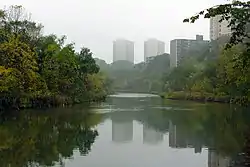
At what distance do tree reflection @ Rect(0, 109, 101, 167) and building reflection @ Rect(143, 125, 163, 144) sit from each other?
2690mm

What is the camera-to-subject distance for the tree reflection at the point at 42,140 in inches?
619

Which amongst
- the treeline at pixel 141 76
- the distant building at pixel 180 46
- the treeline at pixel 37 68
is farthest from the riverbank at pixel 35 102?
the distant building at pixel 180 46

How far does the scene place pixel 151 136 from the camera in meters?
23.3

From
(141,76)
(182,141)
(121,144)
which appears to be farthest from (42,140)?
(141,76)

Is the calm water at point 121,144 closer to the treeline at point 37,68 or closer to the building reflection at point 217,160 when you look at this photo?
the building reflection at point 217,160

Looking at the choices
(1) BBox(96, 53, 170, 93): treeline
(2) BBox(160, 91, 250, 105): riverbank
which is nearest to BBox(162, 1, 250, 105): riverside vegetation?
(2) BBox(160, 91, 250, 105): riverbank

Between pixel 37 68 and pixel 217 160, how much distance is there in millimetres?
26079

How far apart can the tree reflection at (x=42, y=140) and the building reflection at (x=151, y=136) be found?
2.69m

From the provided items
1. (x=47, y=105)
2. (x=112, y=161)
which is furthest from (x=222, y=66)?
(x=112, y=161)

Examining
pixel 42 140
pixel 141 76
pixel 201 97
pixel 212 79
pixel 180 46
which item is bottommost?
pixel 42 140

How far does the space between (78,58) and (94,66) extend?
153 inches

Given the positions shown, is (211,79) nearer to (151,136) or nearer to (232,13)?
(151,136)

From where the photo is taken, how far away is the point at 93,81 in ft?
221

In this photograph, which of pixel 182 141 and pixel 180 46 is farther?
pixel 180 46
